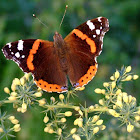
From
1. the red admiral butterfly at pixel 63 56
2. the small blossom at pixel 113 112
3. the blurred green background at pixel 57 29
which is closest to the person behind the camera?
the small blossom at pixel 113 112

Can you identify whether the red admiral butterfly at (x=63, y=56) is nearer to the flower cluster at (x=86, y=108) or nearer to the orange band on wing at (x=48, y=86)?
the orange band on wing at (x=48, y=86)

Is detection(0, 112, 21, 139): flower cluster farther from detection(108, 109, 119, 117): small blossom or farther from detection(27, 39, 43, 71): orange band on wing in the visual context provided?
detection(108, 109, 119, 117): small blossom

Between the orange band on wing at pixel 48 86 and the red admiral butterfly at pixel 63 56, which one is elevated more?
the red admiral butterfly at pixel 63 56

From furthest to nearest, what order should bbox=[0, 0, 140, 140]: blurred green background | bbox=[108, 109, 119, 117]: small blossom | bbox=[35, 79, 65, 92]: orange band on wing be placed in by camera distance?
bbox=[0, 0, 140, 140]: blurred green background < bbox=[35, 79, 65, 92]: orange band on wing < bbox=[108, 109, 119, 117]: small blossom

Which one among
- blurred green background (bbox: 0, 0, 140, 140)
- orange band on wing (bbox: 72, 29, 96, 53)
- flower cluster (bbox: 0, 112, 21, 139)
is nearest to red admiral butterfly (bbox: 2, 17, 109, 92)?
→ orange band on wing (bbox: 72, 29, 96, 53)

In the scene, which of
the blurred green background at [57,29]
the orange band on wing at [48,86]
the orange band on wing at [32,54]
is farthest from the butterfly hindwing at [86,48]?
the blurred green background at [57,29]
